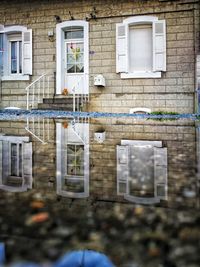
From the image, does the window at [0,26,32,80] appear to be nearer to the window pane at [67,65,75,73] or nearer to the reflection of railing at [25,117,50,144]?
the window pane at [67,65,75,73]

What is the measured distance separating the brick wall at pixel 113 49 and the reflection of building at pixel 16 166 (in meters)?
7.17

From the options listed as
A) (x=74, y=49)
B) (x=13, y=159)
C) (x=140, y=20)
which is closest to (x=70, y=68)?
(x=74, y=49)

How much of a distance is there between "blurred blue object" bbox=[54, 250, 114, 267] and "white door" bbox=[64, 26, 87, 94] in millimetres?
10936

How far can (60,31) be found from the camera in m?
11.8

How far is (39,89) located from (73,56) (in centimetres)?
168

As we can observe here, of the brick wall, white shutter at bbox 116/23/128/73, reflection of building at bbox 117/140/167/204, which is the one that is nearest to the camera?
reflection of building at bbox 117/140/167/204

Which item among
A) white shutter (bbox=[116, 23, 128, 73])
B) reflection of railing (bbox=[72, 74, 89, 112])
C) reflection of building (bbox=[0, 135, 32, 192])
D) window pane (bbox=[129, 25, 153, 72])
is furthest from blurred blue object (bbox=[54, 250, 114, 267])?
window pane (bbox=[129, 25, 153, 72])

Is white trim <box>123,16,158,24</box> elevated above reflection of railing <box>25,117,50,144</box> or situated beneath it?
elevated above

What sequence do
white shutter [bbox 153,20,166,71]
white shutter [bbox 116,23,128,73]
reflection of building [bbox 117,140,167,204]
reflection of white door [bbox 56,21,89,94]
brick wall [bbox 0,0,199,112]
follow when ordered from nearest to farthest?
reflection of building [bbox 117,140,167,204], brick wall [bbox 0,0,199,112], white shutter [bbox 153,20,166,71], white shutter [bbox 116,23,128,73], reflection of white door [bbox 56,21,89,94]

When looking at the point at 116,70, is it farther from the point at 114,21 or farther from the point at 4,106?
the point at 4,106

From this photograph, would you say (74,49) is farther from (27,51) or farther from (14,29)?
(14,29)

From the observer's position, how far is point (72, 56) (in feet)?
39.9

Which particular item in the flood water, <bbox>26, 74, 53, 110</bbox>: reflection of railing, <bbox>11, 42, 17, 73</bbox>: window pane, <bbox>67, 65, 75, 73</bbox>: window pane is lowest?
the flood water

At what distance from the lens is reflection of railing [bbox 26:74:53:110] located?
38.9 feet
